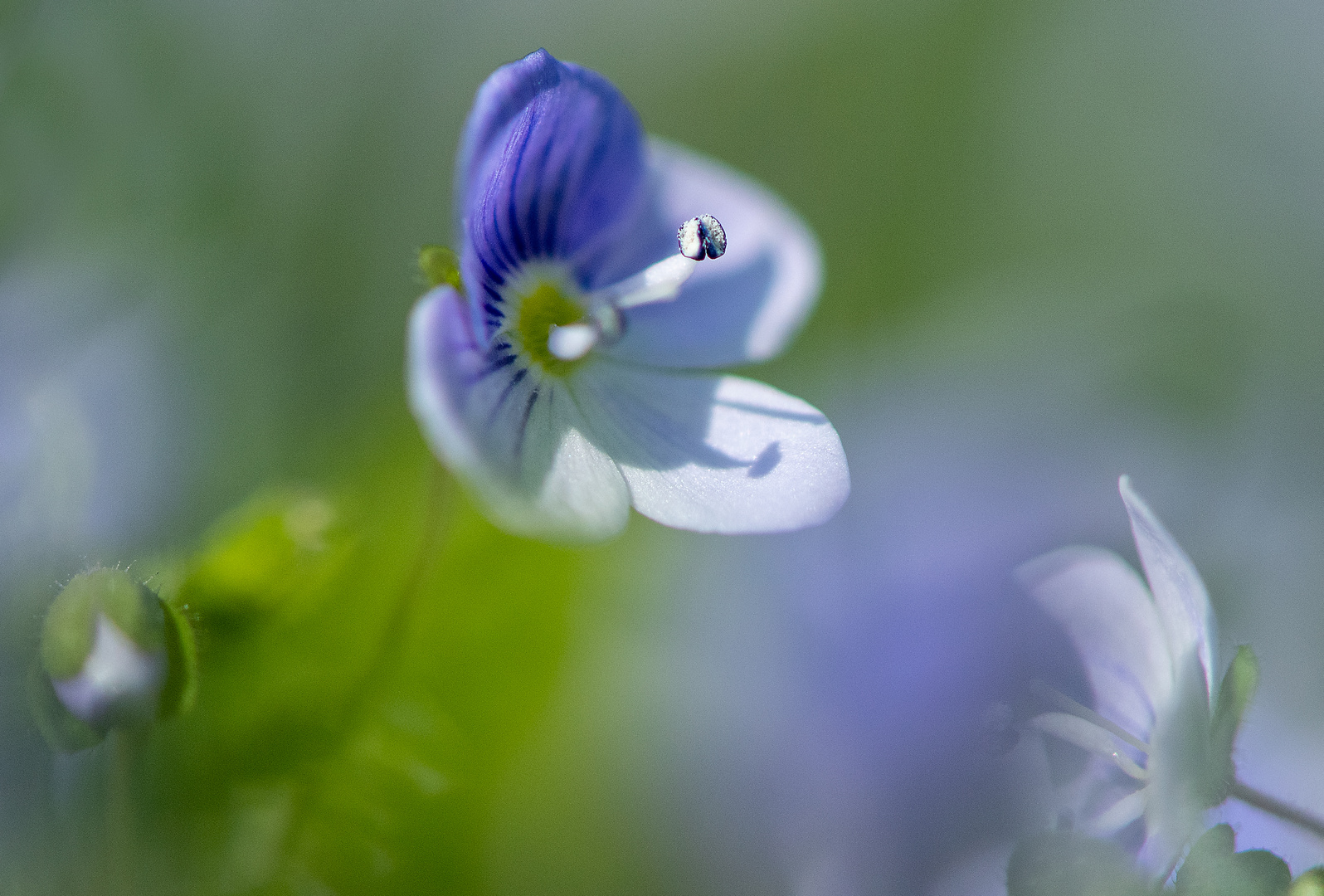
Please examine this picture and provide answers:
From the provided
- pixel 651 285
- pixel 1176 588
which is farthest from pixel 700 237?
pixel 1176 588

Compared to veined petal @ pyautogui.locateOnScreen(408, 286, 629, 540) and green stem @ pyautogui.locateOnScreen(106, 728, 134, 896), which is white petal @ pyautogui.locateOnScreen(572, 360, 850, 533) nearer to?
veined petal @ pyautogui.locateOnScreen(408, 286, 629, 540)

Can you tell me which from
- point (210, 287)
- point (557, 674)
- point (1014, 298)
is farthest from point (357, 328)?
point (1014, 298)

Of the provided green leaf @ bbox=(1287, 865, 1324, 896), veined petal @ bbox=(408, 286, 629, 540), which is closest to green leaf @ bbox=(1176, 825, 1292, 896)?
green leaf @ bbox=(1287, 865, 1324, 896)

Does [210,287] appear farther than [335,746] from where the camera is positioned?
Yes

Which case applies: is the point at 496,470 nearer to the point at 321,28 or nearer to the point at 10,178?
the point at 10,178

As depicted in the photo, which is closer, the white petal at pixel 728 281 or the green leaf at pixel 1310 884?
the green leaf at pixel 1310 884

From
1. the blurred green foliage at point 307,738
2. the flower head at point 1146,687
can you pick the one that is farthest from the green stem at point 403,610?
the flower head at point 1146,687

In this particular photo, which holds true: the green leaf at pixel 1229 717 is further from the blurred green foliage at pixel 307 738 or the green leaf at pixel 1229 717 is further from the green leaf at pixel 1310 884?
the blurred green foliage at pixel 307 738
